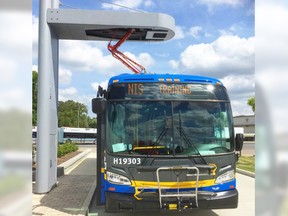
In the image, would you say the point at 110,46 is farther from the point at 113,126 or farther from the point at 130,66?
the point at 113,126

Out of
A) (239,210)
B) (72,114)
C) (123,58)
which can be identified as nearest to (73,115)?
(72,114)

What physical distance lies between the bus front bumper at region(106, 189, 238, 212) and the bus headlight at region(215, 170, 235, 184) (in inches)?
8.4

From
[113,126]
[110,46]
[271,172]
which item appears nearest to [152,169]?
[113,126]

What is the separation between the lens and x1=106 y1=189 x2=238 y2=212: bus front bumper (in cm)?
592

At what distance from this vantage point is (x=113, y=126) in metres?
6.34

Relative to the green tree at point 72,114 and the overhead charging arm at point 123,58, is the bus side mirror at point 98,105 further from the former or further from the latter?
the green tree at point 72,114

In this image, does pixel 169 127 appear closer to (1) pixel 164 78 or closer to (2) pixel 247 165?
(1) pixel 164 78

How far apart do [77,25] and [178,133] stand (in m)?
5.12

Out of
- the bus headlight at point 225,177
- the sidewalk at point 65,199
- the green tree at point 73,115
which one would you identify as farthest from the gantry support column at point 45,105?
the green tree at point 73,115

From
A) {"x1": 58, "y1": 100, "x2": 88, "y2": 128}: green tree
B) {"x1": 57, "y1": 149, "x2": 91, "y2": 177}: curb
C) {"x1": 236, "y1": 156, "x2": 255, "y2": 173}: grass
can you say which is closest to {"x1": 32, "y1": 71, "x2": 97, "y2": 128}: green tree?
{"x1": 58, "y1": 100, "x2": 88, "y2": 128}: green tree

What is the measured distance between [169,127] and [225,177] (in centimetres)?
138

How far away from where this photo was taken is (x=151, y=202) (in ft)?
19.5

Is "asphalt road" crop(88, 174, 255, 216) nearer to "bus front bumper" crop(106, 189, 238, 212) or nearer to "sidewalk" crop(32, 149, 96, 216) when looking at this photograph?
"sidewalk" crop(32, 149, 96, 216)

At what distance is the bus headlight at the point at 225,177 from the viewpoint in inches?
243
